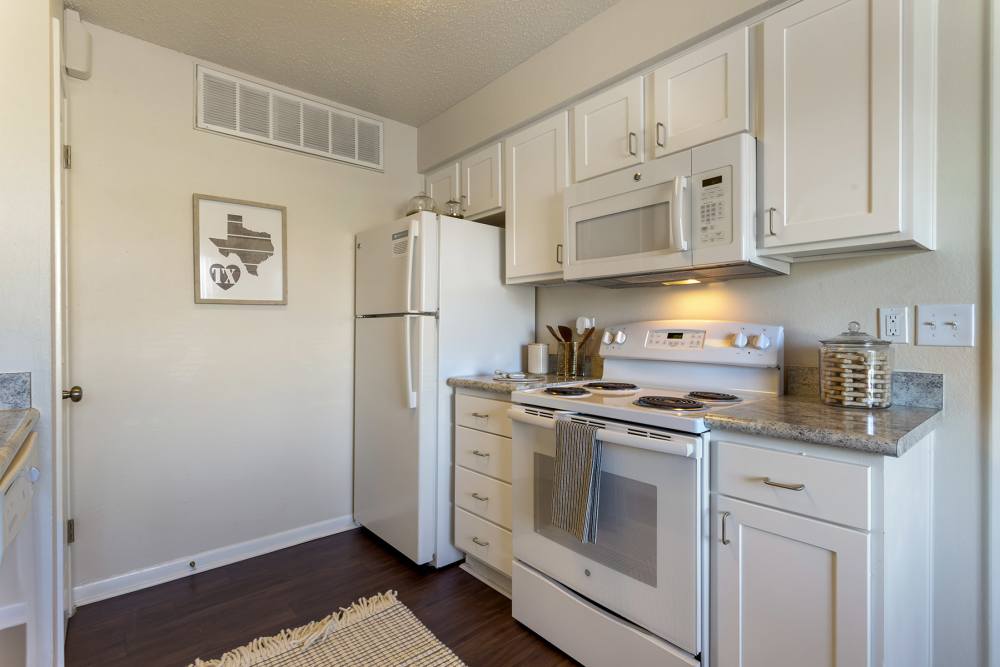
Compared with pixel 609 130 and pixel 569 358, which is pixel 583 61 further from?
pixel 569 358

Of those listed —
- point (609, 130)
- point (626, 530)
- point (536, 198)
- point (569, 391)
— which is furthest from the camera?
point (536, 198)

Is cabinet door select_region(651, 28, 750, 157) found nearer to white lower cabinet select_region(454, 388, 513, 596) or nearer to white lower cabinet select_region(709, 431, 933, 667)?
white lower cabinet select_region(709, 431, 933, 667)

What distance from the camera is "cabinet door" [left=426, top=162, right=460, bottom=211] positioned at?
2895 mm

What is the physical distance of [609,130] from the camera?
2000 mm

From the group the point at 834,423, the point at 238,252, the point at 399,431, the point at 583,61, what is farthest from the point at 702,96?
the point at 238,252

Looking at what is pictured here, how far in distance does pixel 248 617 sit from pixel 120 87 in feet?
7.84

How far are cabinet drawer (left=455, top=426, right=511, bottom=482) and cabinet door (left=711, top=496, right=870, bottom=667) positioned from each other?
96 cm

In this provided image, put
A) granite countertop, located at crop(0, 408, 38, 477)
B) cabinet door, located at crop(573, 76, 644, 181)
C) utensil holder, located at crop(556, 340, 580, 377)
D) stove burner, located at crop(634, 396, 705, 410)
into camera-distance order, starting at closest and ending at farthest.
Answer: granite countertop, located at crop(0, 408, 38, 477) → stove burner, located at crop(634, 396, 705, 410) → cabinet door, located at crop(573, 76, 644, 181) → utensil holder, located at crop(556, 340, 580, 377)

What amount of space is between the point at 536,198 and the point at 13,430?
2.02 m

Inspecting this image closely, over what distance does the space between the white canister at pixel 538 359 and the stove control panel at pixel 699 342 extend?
1.22 ft

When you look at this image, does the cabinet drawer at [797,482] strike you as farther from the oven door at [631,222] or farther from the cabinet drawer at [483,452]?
the cabinet drawer at [483,452]

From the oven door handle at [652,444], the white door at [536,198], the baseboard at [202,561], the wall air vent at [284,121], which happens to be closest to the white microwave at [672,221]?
the white door at [536,198]

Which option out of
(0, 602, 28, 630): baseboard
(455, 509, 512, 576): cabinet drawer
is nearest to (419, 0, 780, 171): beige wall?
(455, 509, 512, 576): cabinet drawer

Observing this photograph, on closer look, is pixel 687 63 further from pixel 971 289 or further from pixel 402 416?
pixel 402 416
